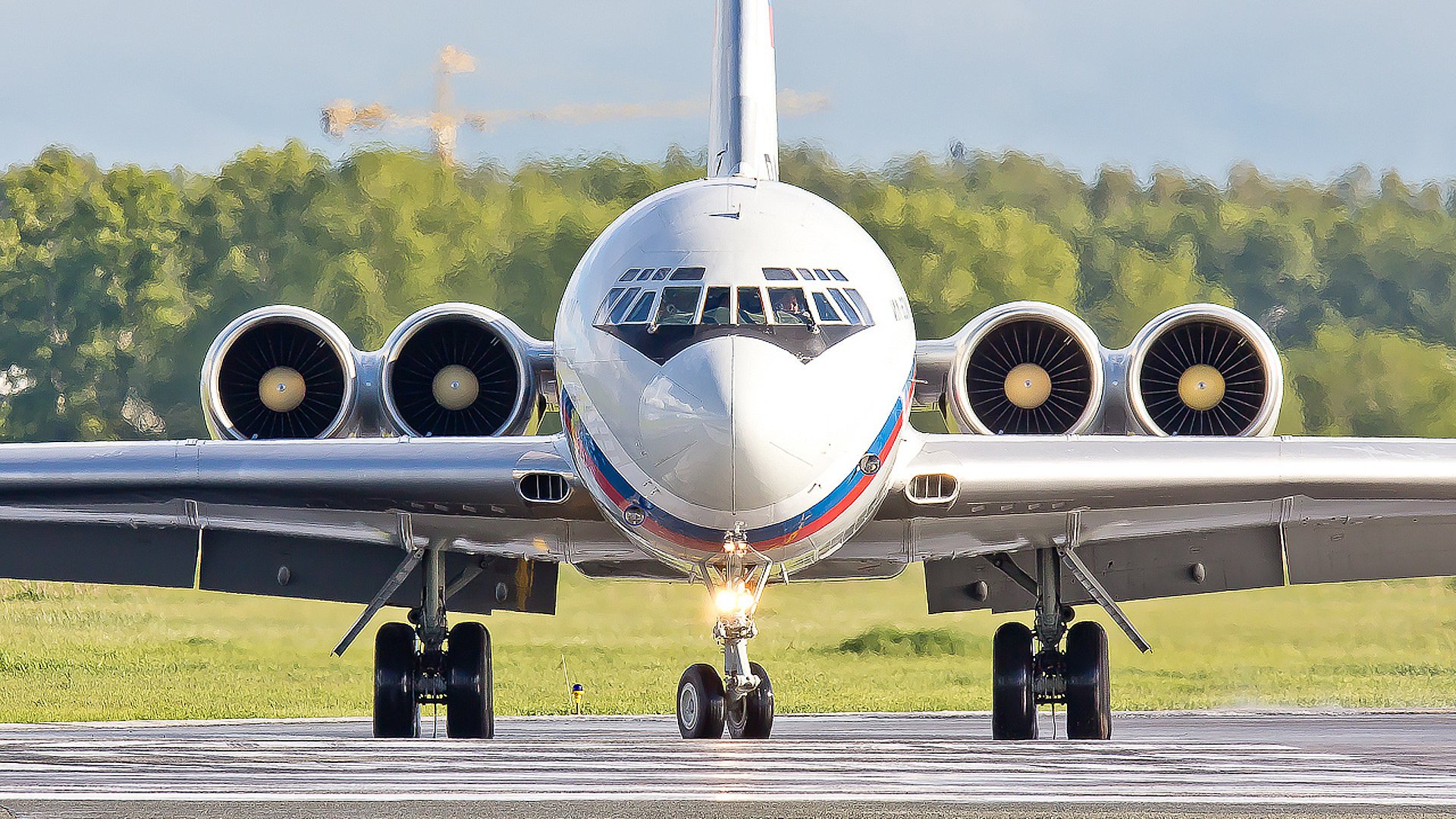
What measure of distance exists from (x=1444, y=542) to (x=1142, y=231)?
26.7 meters

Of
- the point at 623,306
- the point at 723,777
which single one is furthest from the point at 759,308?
the point at 723,777

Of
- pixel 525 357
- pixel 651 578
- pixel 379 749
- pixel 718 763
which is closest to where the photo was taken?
pixel 718 763

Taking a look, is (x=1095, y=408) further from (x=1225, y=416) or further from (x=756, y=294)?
(x=756, y=294)

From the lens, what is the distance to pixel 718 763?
10477mm

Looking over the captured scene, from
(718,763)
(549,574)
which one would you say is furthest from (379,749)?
(549,574)

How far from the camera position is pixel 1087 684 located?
671 inches

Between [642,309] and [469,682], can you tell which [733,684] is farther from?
[469,682]

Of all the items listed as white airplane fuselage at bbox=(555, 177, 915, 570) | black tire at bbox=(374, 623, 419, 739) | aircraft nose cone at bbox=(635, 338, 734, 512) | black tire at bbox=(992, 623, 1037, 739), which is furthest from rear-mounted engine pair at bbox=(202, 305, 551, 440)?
black tire at bbox=(992, 623, 1037, 739)

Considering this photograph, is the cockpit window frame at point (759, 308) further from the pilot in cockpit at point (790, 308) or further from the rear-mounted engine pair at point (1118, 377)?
the rear-mounted engine pair at point (1118, 377)

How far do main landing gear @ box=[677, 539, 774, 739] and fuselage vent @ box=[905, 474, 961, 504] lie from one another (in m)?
1.22

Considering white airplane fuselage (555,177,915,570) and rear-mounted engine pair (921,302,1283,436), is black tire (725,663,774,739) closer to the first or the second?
white airplane fuselage (555,177,915,570)

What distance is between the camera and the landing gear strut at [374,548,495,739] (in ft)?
55.6

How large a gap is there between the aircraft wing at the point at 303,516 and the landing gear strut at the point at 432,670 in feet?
1.44

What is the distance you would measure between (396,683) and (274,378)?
2.70 m
